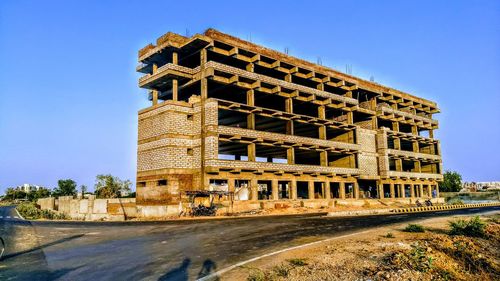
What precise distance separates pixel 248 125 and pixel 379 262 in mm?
28940

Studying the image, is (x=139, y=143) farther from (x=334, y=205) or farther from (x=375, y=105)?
(x=375, y=105)

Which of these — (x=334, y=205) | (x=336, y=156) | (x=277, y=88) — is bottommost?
(x=334, y=205)

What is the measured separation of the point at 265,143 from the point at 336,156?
16.6 meters

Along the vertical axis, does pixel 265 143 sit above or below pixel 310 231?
above

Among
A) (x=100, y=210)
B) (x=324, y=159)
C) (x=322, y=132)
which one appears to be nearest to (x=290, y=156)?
(x=324, y=159)

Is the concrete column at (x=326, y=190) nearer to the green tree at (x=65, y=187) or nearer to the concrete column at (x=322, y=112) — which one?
the concrete column at (x=322, y=112)

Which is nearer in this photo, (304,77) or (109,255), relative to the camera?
(109,255)

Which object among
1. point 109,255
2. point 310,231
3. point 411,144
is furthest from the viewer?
point 411,144

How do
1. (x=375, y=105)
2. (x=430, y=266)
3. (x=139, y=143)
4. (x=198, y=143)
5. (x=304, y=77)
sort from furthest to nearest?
(x=375, y=105)
(x=304, y=77)
(x=139, y=143)
(x=198, y=143)
(x=430, y=266)

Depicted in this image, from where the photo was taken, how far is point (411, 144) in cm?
6328

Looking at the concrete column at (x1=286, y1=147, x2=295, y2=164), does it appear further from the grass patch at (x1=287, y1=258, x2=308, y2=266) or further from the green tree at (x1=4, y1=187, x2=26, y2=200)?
the green tree at (x1=4, y1=187, x2=26, y2=200)

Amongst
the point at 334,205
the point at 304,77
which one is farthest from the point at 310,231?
the point at 304,77

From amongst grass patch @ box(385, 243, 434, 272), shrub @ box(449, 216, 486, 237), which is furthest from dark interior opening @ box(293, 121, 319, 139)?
grass patch @ box(385, 243, 434, 272)

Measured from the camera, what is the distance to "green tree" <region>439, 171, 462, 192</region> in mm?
102250
